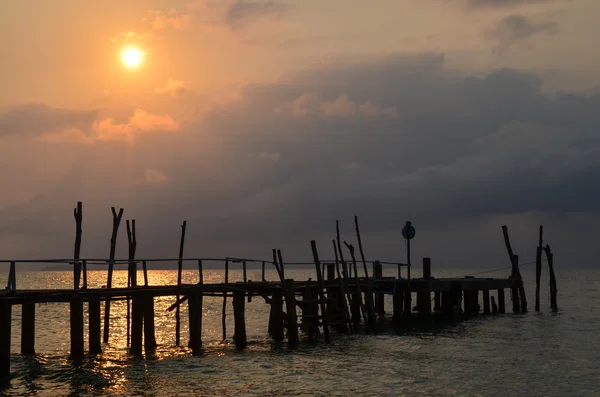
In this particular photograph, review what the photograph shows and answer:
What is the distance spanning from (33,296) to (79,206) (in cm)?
703

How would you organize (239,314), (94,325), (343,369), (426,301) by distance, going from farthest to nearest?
(426,301)
(239,314)
(94,325)
(343,369)

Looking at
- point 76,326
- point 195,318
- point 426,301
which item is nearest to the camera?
point 76,326

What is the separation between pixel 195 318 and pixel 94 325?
4.01m

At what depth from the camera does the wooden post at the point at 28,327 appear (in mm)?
29531

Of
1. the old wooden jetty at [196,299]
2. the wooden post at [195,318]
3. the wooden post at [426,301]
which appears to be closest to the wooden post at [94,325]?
the old wooden jetty at [196,299]

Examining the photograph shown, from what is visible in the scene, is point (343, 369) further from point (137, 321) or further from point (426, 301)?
point (426, 301)

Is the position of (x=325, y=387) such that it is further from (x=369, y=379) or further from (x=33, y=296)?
(x=33, y=296)

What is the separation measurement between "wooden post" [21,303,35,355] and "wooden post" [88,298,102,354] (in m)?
2.44

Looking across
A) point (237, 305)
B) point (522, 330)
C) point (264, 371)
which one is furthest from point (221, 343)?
point (522, 330)

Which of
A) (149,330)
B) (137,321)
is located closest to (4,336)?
(137,321)

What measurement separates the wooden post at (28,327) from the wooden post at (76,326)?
7.71ft

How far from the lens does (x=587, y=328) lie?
5003 centimetres

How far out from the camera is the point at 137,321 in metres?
28.4

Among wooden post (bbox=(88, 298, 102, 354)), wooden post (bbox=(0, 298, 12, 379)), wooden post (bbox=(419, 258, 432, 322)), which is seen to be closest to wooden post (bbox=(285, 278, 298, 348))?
wooden post (bbox=(88, 298, 102, 354))
